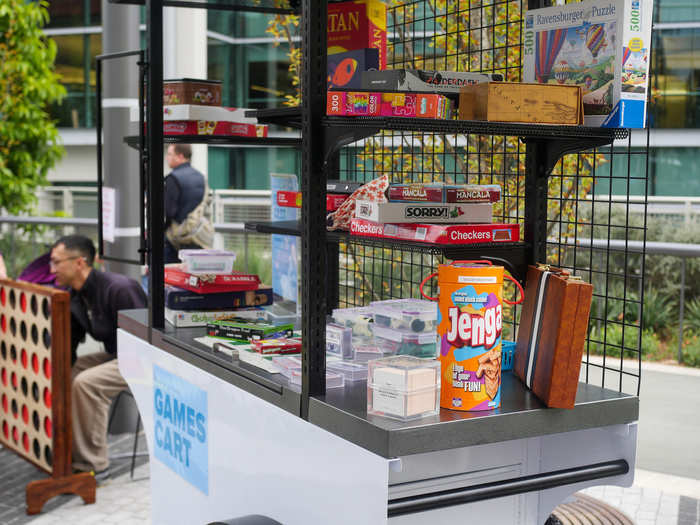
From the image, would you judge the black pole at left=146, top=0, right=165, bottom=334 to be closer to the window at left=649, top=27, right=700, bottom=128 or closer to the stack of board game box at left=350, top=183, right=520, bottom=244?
the stack of board game box at left=350, top=183, right=520, bottom=244

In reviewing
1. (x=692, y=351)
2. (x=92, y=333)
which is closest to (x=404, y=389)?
(x=92, y=333)

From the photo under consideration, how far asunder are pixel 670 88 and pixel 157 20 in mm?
14115

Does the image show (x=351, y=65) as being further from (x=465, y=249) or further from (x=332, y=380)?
(x=332, y=380)

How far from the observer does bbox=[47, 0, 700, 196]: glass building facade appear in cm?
1505

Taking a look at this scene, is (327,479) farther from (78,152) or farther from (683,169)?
(78,152)

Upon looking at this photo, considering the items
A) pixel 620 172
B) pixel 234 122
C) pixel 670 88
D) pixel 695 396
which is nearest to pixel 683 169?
pixel 670 88

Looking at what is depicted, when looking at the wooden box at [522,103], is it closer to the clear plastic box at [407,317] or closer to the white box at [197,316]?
the clear plastic box at [407,317]

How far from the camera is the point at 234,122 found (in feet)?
10.5

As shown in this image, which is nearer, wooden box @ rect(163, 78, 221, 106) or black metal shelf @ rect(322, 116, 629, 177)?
black metal shelf @ rect(322, 116, 629, 177)

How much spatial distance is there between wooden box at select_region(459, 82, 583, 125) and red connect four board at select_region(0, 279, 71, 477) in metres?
2.56

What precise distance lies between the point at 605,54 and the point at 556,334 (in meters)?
0.71

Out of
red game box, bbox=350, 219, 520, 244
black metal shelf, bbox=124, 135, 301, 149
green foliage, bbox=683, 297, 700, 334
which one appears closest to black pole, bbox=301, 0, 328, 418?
red game box, bbox=350, 219, 520, 244

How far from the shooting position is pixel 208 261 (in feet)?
10.2

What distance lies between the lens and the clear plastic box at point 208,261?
309 cm
